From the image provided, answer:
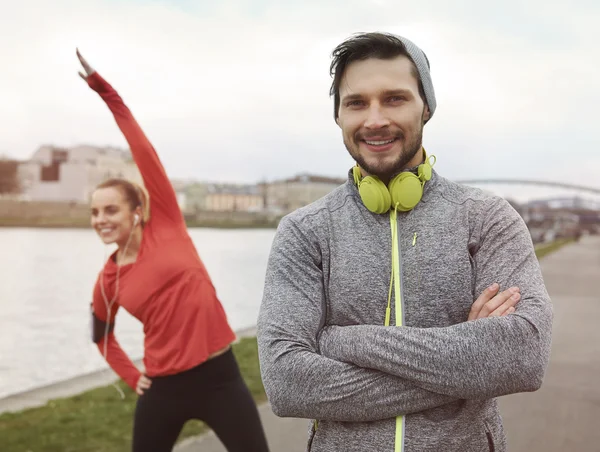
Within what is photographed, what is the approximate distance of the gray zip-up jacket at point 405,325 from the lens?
1.65m

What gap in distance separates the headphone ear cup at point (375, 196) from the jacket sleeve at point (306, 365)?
0.68 feet

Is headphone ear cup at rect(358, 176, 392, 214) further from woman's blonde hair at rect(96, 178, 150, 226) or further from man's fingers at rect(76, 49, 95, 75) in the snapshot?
man's fingers at rect(76, 49, 95, 75)

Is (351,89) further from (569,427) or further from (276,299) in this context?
(569,427)

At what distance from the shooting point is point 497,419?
6.01ft

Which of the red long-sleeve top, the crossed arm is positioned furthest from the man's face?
the red long-sleeve top

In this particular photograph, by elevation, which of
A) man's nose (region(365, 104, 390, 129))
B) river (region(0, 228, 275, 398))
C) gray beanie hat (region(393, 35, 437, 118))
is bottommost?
river (region(0, 228, 275, 398))

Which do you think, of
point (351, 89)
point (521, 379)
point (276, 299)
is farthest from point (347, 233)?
point (521, 379)

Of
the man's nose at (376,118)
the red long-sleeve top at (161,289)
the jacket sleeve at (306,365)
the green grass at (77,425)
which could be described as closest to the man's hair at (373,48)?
the man's nose at (376,118)

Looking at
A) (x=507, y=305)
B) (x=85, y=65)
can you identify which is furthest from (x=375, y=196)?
(x=85, y=65)

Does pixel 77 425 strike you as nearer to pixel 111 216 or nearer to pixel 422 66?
pixel 111 216

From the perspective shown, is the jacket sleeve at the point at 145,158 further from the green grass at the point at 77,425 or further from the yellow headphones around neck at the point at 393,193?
the green grass at the point at 77,425

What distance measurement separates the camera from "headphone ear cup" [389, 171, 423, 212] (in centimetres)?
180

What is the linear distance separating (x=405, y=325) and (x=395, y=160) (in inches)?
18.7

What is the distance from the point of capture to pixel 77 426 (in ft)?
16.9
